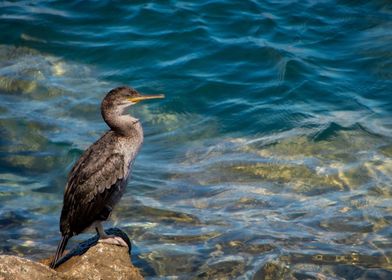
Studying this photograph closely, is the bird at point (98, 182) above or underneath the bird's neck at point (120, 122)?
underneath

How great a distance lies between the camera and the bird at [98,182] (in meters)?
7.31

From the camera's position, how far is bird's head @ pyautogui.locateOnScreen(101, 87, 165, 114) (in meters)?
7.73

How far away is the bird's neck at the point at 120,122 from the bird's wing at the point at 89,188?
0.32 meters

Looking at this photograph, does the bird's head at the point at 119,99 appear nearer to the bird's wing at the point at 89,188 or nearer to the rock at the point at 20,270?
the bird's wing at the point at 89,188

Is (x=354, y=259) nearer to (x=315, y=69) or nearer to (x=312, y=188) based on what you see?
(x=312, y=188)

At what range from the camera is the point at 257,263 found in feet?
27.0

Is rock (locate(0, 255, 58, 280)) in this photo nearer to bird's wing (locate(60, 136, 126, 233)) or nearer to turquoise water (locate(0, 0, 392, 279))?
bird's wing (locate(60, 136, 126, 233))

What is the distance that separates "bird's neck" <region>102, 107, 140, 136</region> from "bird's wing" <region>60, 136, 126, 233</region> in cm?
32

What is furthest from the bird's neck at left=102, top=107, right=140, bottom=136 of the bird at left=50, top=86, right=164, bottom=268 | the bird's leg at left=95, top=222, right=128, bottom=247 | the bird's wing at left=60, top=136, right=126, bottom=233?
the bird's leg at left=95, top=222, right=128, bottom=247

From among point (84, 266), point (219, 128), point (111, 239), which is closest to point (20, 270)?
point (84, 266)

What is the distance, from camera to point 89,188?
7.34 metres

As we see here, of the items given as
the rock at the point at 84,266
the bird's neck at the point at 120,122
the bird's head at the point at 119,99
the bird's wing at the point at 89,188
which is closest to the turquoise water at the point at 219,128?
the bird's wing at the point at 89,188

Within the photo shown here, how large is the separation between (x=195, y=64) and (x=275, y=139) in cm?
319

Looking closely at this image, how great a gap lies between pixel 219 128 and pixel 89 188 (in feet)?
15.5
